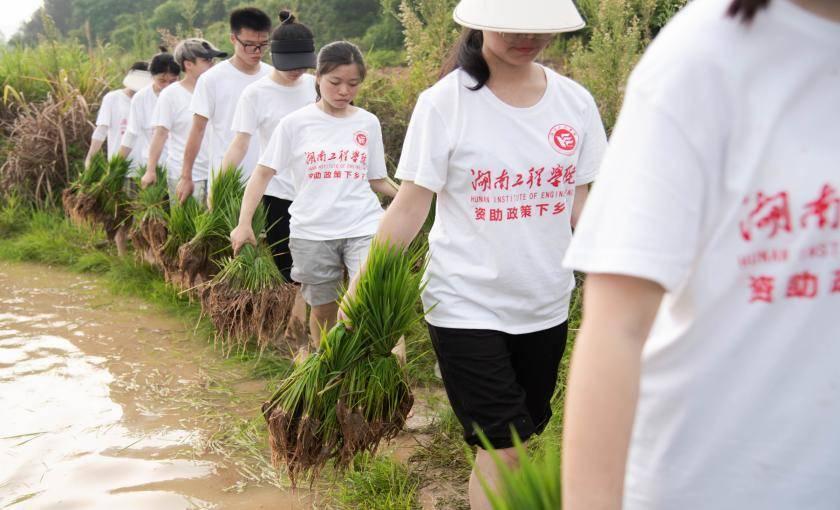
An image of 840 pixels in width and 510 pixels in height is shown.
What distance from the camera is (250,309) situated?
5.06 metres

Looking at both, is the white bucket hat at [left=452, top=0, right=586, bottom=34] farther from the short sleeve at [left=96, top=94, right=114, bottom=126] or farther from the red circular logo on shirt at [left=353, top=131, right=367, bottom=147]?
the short sleeve at [left=96, top=94, right=114, bottom=126]

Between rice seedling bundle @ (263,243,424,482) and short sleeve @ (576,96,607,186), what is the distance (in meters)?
0.62

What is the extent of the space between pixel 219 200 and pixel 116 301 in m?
2.21

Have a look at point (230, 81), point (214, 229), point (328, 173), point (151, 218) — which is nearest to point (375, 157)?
point (328, 173)

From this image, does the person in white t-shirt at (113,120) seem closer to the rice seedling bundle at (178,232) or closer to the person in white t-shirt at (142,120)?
the person in white t-shirt at (142,120)

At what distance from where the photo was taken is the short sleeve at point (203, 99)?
5.92 m

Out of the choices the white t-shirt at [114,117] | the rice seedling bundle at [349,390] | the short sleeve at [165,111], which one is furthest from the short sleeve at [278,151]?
the white t-shirt at [114,117]

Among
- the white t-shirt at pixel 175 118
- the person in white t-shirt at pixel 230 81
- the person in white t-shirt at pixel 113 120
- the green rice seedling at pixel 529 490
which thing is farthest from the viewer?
the person in white t-shirt at pixel 113 120

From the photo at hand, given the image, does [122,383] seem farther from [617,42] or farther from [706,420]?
[706,420]

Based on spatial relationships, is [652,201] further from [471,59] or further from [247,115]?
[247,115]

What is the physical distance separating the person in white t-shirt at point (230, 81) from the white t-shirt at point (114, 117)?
295 centimetres

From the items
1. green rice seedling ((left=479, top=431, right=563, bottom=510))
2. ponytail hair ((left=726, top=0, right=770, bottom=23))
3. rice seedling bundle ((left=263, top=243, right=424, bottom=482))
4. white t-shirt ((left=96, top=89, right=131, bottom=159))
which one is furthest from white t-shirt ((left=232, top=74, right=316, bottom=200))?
ponytail hair ((left=726, top=0, right=770, bottom=23))

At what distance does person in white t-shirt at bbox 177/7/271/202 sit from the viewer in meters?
5.84

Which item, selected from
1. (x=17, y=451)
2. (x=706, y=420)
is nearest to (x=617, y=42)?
Answer: (x=17, y=451)
